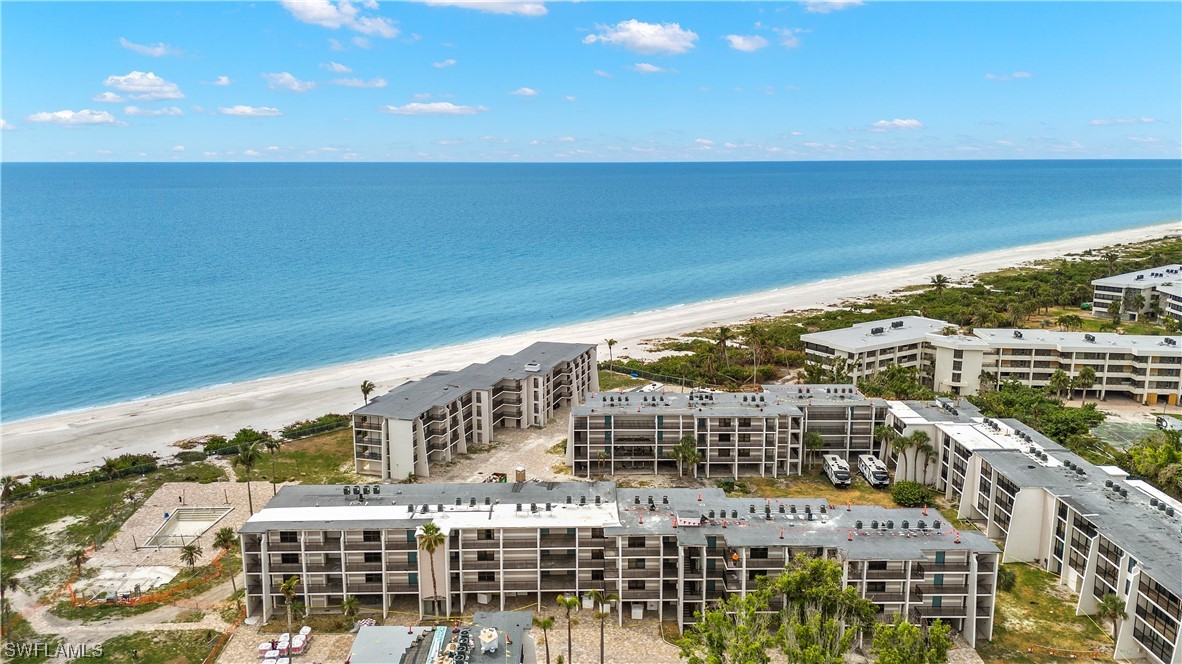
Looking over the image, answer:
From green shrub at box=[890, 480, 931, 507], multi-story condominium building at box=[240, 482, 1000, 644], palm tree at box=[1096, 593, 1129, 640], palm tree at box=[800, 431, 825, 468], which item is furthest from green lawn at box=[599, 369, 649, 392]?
palm tree at box=[1096, 593, 1129, 640]

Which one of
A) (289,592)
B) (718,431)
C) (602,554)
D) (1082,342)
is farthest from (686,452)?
(1082,342)

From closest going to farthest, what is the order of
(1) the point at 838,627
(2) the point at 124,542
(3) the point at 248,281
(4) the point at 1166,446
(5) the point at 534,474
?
1. (1) the point at 838,627
2. (2) the point at 124,542
3. (4) the point at 1166,446
4. (5) the point at 534,474
5. (3) the point at 248,281

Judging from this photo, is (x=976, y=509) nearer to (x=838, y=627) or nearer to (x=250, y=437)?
(x=838, y=627)

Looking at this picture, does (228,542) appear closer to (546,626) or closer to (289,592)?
(289,592)

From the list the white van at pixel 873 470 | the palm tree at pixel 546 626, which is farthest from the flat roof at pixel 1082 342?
the palm tree at pixel 546 626

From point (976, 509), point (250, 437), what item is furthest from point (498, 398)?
point (976, 509)
